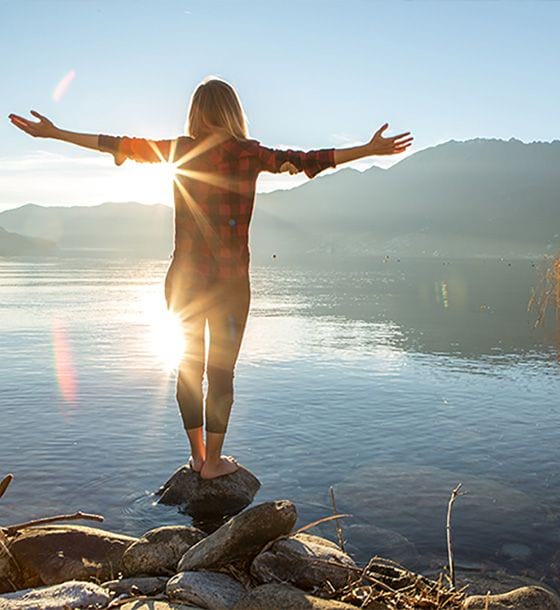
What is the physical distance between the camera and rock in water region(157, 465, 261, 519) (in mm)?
6277

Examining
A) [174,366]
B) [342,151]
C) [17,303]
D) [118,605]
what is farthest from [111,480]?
[17,303]

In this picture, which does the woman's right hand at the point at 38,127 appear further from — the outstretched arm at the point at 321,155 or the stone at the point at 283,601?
the stone at the point at 283,601

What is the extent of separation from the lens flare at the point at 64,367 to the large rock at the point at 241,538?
7.58 m

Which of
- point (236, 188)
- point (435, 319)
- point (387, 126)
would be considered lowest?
point (435, 319)

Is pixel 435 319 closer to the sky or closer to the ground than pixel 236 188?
closer to the ground

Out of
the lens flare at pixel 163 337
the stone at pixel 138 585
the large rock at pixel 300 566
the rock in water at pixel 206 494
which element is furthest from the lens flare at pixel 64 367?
the large rock at pixel 300 566

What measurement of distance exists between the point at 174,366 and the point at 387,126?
11.8 m

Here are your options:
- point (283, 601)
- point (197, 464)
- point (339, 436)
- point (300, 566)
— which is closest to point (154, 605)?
point (283, 601)

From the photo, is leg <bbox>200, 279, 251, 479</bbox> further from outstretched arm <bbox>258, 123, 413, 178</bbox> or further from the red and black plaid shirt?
outstretched arm <bbox>258, 123, 413, 178</bbox>

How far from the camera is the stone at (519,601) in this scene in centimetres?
379

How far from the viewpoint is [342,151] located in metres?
5.54

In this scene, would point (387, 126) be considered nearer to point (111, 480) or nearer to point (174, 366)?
Answer: point (111, 480)

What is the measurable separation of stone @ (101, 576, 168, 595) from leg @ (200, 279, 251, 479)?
192 cm

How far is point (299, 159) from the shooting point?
5582 mm
